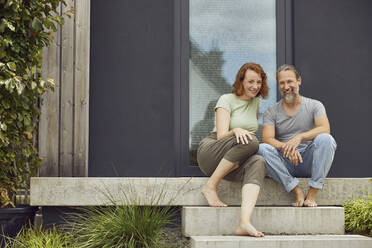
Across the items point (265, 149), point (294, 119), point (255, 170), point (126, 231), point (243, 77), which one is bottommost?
point (126, 231)

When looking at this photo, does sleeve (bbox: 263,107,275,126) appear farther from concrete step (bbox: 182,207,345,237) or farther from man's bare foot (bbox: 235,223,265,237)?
man's bare foot (bbox: 235,223,265,237)

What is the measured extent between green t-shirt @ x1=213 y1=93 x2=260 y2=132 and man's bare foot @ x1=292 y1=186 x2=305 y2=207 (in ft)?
1.68

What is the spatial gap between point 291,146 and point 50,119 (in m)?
1.81

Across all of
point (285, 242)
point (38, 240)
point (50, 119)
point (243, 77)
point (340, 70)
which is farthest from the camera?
point (340, 70)

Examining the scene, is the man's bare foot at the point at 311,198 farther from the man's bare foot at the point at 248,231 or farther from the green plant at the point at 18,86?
the green plant at the point at 18,86

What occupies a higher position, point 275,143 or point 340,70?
point 340,70

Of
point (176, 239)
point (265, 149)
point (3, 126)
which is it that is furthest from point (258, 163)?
point (3, 126)

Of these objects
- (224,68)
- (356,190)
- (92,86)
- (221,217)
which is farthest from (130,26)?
(356,190)

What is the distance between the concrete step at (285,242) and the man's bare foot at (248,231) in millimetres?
41

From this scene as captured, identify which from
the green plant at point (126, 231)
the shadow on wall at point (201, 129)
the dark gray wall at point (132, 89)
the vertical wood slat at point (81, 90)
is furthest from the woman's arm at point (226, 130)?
the vertical wood slat at point (81, 90)

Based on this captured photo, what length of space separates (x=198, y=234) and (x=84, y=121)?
1291 mm

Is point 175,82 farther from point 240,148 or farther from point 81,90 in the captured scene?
point 240,148

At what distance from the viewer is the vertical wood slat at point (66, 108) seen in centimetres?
361

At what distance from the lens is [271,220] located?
3074 mm
